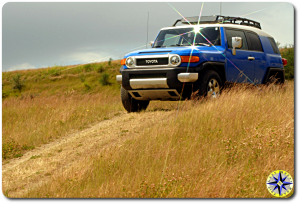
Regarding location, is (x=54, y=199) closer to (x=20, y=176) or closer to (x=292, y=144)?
(x=20, y=176)

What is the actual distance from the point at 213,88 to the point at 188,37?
1.57 m

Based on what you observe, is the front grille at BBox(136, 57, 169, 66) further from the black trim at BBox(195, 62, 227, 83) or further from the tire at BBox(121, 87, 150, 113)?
the tire at BBox(121, 87, 150, 113)

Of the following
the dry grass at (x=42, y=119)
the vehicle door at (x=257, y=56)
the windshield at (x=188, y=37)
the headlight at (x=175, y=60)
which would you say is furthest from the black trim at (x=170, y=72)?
→ the vehicle door at (x=257, y=56)

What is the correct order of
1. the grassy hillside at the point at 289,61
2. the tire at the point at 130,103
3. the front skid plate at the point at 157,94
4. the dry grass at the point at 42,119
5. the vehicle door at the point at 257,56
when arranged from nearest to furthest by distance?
the dry grass at the point at 42,119
the front skid plate at the point at 157,94
the tire at the point at 130,103
the vehicle door at the point at 257,56
the grassy hillside at the point at 289,61

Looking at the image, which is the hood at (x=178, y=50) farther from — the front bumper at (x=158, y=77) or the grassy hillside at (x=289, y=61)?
the grassy hillside at (x=289, y=61)

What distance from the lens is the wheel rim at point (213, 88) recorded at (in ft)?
26.0

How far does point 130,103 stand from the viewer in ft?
30.0

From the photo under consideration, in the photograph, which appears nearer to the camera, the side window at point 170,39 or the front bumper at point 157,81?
the front bumper at point 157,81

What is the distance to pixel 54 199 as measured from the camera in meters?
3.87

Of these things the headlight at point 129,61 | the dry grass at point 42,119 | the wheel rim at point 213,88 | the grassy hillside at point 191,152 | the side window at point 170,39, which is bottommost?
the dry grass at point 42,119

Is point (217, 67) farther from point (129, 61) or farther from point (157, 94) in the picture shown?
point (129, 61)

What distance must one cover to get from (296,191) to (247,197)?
0.65m

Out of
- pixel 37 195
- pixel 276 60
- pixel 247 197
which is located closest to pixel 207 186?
pixel 247 197

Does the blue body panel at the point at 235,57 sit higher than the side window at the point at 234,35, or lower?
lower
